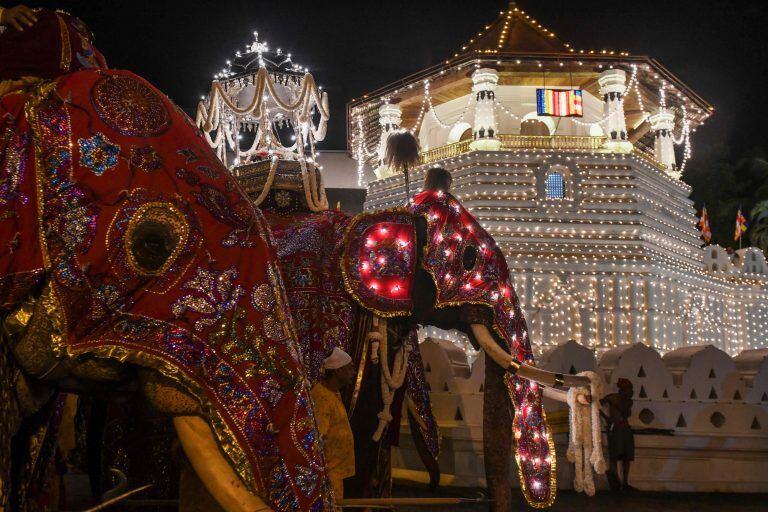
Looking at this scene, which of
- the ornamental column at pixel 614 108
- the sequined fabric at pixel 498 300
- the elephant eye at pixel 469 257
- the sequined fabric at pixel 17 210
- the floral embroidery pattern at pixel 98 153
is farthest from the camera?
the ornamental column at pixel 614 108

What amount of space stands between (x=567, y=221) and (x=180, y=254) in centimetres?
2088

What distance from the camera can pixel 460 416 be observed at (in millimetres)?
9055

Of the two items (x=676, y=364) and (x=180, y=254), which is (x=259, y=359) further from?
(x=676, y=364)

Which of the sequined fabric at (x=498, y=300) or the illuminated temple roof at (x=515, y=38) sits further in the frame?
the illuminated temple roof at (x=515, y=38)

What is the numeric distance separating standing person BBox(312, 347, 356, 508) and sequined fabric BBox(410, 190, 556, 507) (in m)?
1.01

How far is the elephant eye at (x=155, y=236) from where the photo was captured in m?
2.34

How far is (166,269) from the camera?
2.32 meters

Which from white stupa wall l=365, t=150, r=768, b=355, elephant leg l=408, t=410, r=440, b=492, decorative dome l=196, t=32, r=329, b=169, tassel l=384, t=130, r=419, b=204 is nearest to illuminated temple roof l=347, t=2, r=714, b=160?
white stupa wall l=365, t=150, r=768, b=355

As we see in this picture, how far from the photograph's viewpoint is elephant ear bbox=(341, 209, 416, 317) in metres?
5.62

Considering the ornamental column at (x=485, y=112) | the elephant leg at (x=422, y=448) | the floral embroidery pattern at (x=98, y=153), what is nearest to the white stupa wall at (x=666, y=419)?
the elephant leg at (x=422, y=448)

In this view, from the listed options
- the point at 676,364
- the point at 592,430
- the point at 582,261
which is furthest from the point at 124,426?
the point at 582,261

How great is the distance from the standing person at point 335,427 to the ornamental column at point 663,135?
2380 centimetres

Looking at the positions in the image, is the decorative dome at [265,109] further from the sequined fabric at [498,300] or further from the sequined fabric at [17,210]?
the sequined fabric at [17,210]

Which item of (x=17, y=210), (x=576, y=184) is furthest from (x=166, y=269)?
(x=576, y=184)
